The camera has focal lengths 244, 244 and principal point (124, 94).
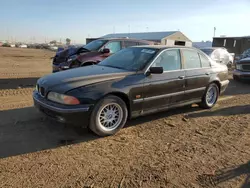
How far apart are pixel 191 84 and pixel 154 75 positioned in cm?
127

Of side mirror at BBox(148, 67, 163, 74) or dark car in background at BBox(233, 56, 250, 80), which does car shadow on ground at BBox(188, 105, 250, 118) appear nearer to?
side mirror at BBox(148, 67, 163, 74)

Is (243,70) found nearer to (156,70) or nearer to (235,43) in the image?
(156,70)

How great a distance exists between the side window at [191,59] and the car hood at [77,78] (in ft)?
5.54

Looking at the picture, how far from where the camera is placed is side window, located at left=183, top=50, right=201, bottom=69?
5.75m

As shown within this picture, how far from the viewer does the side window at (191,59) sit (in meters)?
5.75

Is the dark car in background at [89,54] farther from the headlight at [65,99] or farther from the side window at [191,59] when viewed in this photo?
the headlight at [65,99]

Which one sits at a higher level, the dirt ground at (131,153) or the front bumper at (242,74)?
the front bumper at (242,74)

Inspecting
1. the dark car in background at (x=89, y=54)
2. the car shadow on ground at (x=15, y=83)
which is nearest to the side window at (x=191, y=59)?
the dark car in background at (x=89, y=54)

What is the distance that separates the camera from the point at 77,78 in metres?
4.44

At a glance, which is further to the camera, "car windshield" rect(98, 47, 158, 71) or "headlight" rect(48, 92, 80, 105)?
"car windshield" rect(98, 47, 158, 71)

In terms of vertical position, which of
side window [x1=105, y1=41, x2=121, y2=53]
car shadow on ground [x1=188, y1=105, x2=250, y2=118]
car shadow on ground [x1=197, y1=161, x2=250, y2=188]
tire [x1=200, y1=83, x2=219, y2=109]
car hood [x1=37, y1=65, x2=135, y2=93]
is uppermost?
side window [x1=105, y1=41, x2=121, y2=53]

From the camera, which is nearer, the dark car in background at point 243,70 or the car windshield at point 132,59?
the car windshield at point 132,59

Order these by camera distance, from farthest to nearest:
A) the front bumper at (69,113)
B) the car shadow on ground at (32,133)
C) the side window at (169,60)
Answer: the side window at (169,60) < the front bumper at (69,113) < the car shadow on ground at (32,133)

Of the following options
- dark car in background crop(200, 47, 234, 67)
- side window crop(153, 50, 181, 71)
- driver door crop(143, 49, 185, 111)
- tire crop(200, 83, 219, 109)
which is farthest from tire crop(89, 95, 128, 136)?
dark car in background crop(200, 47, 234, 67)
